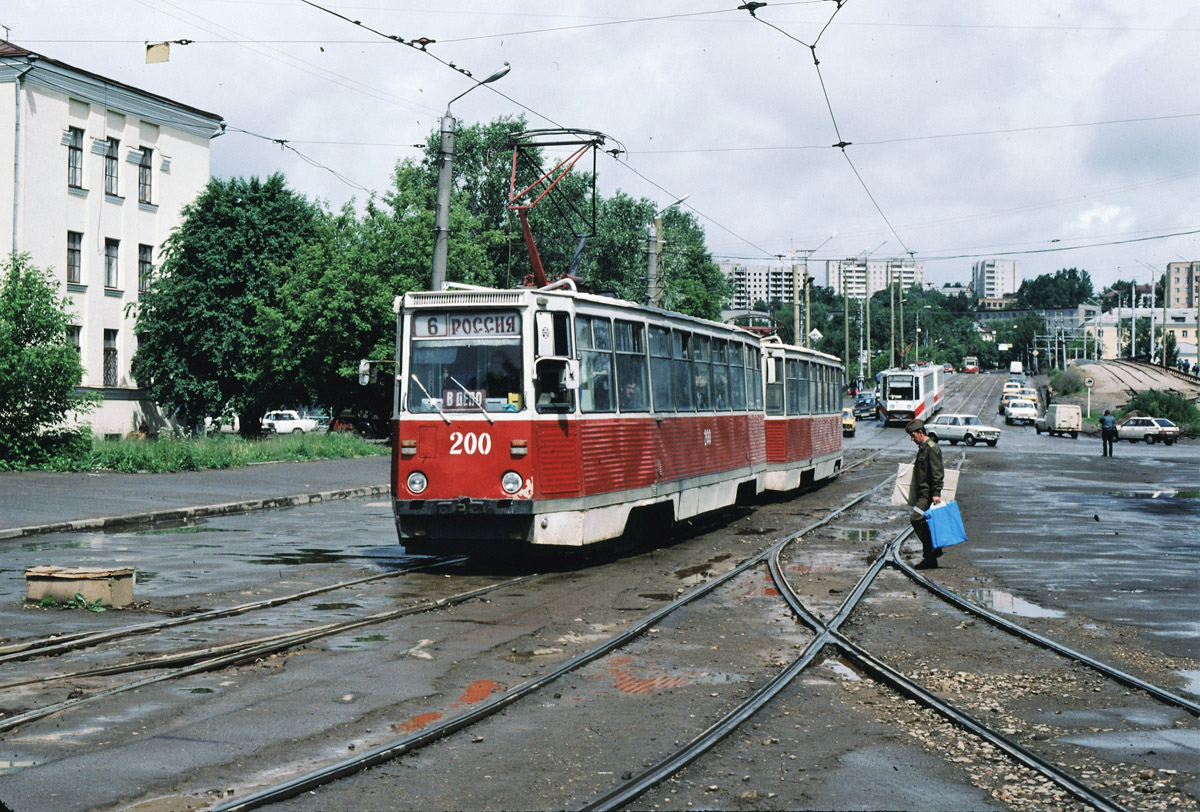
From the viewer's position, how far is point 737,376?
2092 cm

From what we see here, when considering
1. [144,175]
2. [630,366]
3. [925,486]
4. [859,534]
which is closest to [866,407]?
[144,175]

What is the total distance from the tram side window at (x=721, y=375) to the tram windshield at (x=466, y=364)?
632cm

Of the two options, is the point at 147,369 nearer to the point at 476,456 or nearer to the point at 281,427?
the point at 281,427

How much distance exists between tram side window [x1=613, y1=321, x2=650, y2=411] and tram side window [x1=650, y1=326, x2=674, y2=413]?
35 cm

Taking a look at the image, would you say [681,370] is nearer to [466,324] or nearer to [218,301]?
[466,324]

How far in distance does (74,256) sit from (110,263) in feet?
6.40

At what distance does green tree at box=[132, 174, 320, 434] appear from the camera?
149 ft

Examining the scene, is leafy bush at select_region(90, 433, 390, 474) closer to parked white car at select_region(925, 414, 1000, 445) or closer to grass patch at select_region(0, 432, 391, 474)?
grass patch at select_region(0, 432, 391, 474)

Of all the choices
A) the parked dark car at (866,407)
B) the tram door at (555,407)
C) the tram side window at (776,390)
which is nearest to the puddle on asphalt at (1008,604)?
the tram door at (555,407)

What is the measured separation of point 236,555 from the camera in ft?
50.4

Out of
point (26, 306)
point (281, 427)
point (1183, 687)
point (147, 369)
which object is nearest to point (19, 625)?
point (1183, 687)

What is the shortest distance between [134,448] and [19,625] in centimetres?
2039

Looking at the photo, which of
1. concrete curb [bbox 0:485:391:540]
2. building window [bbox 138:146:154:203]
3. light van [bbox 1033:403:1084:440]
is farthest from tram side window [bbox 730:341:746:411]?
light van [bbox 1033:403:1084:440]

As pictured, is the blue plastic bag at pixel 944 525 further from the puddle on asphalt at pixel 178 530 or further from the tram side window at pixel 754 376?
the puddle on asphalt at pixel 178 530
